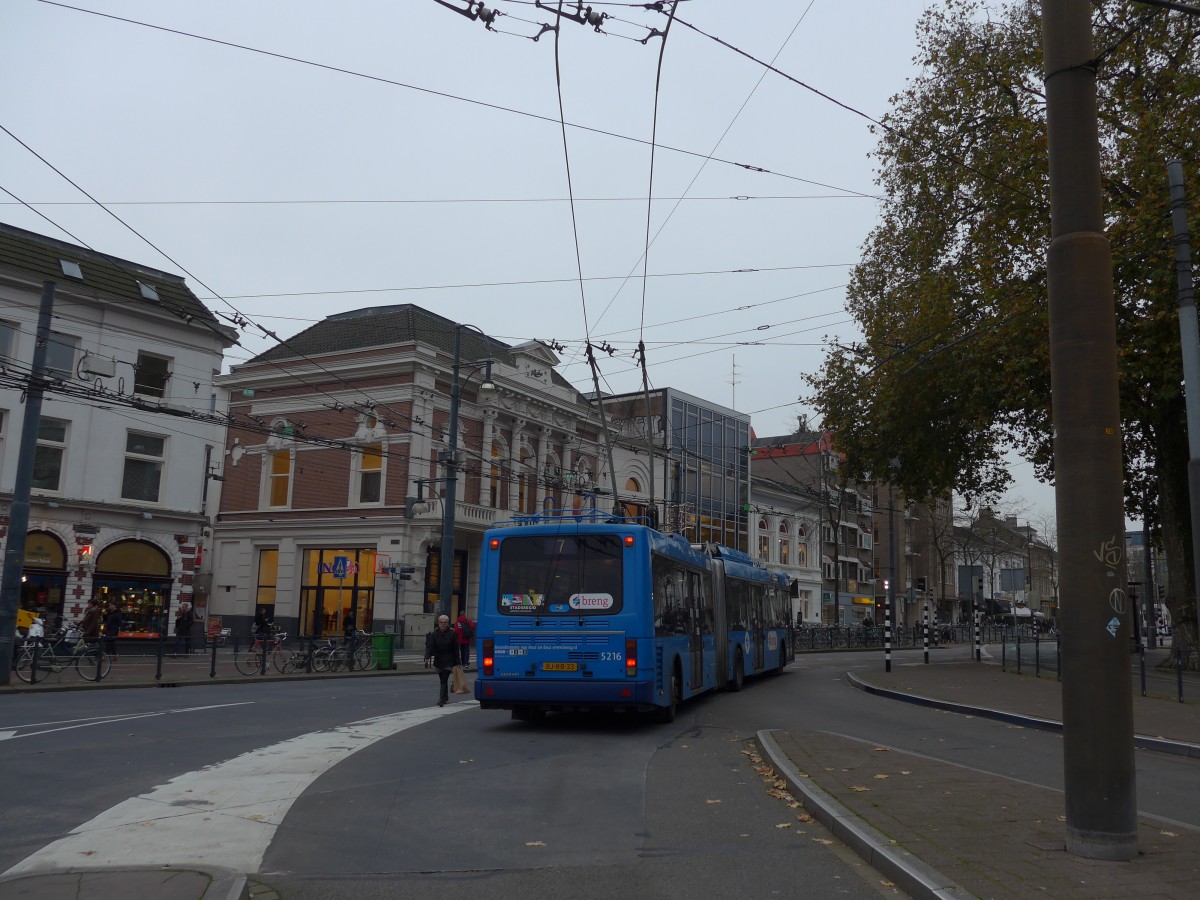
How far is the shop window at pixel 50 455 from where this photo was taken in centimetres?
3166

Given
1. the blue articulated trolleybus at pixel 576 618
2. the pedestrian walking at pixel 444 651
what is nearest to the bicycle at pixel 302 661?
the pedestrian walking at pixel 444 651

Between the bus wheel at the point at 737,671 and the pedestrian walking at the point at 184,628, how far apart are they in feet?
59.0

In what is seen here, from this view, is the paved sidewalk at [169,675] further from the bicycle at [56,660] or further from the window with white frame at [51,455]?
the window with white frame at [51,455]

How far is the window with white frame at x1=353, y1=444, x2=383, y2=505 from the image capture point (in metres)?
42.2

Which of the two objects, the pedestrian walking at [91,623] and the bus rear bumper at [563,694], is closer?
the bus rear bumper at [563,694]

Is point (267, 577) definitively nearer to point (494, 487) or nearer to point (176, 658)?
point (494, 487)

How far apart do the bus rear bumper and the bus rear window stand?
96 centimetres

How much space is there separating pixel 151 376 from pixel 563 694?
82.6 ft

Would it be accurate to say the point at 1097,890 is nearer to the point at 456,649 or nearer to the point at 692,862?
the point at 692,862

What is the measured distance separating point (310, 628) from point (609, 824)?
1454 inches

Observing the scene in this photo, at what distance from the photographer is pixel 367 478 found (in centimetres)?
4266

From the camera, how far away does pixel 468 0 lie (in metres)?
11.0

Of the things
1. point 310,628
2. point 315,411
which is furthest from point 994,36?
point 310,628

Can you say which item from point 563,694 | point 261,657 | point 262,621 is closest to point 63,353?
point 261,657
